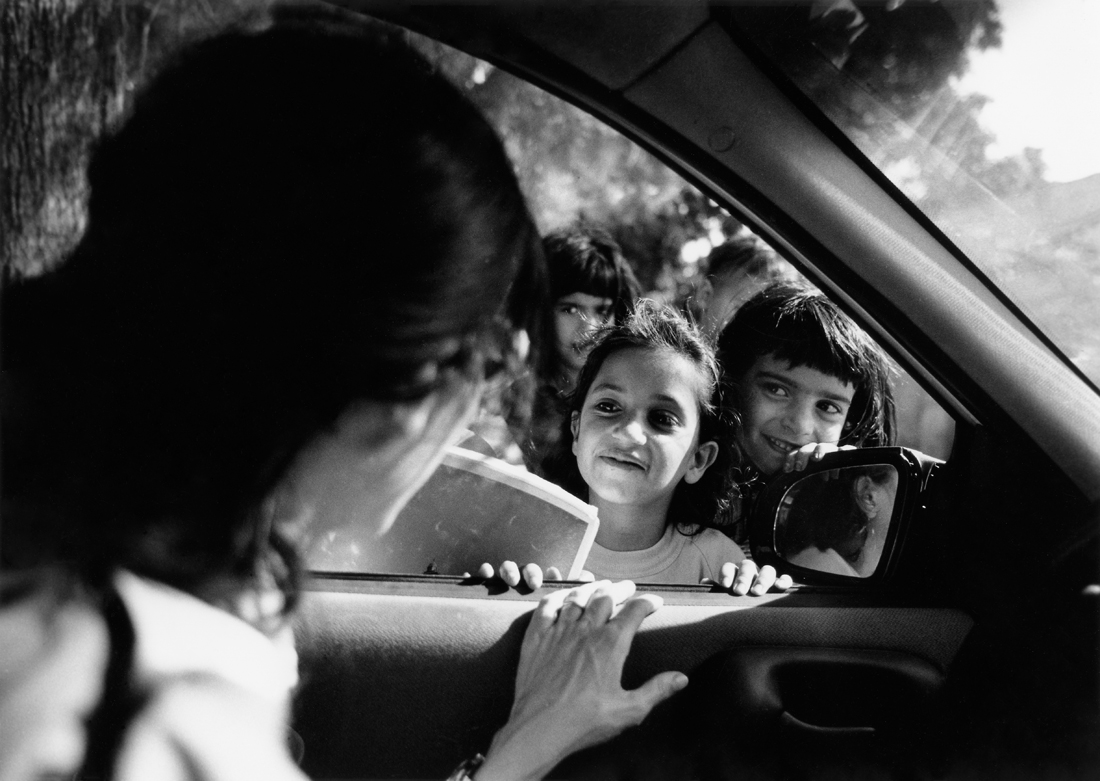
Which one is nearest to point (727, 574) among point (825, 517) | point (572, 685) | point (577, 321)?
point (825, 517)

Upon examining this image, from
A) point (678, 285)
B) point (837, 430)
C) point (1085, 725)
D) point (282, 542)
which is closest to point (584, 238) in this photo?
point (678, 285)

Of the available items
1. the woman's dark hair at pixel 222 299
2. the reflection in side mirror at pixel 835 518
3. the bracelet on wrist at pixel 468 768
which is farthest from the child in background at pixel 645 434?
the woman's dark hair at pixel 222 299

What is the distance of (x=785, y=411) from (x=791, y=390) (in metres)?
0.04

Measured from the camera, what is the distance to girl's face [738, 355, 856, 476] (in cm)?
195

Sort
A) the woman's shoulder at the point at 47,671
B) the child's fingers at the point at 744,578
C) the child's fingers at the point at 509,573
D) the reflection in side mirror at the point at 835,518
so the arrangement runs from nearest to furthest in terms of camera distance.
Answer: the woman's shoulder at the point at 47,671
the child's fingers at the point at 509,573
the child's fingers at the point at 744,578
the reflection in side mirror at the point at 835,518

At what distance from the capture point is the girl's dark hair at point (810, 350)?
5.98ft

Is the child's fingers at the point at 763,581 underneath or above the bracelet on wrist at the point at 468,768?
above

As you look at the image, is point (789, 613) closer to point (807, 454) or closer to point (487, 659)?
point (807, 454)

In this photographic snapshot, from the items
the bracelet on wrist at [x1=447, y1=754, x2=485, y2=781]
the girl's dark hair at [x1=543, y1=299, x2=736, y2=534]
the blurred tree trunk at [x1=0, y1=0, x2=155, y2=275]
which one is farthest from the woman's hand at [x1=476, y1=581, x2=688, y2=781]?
the blurred tree trunk at [x1=0, y1=0, x2=155, y2=275]

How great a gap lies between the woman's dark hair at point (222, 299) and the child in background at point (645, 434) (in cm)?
56

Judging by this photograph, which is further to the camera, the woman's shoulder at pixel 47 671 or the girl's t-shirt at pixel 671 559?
the girl's t-shirt at pixel 671 559

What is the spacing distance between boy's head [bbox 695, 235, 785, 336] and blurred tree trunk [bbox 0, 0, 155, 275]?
1.03m

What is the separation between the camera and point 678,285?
205 centimetres

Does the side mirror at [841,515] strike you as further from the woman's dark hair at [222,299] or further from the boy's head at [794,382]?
the woman's dark hair at [222,299]
